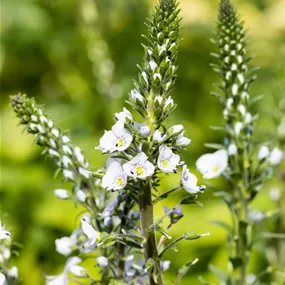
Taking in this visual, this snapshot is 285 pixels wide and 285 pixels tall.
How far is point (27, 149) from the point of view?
240cm

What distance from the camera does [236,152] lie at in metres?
1.13

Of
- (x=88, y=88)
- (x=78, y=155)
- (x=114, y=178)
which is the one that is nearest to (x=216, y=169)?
(x=78, y=155)

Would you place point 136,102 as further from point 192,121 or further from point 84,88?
point 84,88

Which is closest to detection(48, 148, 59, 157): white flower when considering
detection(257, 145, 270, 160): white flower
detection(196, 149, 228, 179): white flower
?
detection(196, 149, 228, 179): white flower

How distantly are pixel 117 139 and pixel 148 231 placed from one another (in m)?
0.14

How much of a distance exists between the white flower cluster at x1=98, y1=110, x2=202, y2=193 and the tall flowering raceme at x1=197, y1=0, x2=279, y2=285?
318 mm

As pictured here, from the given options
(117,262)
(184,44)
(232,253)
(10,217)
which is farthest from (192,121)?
(117,262)

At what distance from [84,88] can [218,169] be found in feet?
7.18

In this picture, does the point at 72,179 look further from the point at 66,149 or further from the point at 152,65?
the point at 152,65

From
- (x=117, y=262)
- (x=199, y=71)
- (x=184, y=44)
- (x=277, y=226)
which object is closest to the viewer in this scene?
(x=117, y=262)

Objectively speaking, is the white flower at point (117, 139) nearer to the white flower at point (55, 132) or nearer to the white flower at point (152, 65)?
the white flower at point (152, 65)

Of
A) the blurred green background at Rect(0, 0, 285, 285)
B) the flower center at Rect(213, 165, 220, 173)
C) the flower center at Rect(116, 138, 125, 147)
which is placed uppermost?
the blurred green background at Rect(0, 0, 285, 285)

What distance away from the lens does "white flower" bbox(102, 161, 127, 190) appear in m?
0.74

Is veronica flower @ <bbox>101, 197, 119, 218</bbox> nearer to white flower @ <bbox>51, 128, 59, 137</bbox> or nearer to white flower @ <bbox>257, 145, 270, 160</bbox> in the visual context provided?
white flower @ <bbox>51, 128, 59, 137</bbox>
